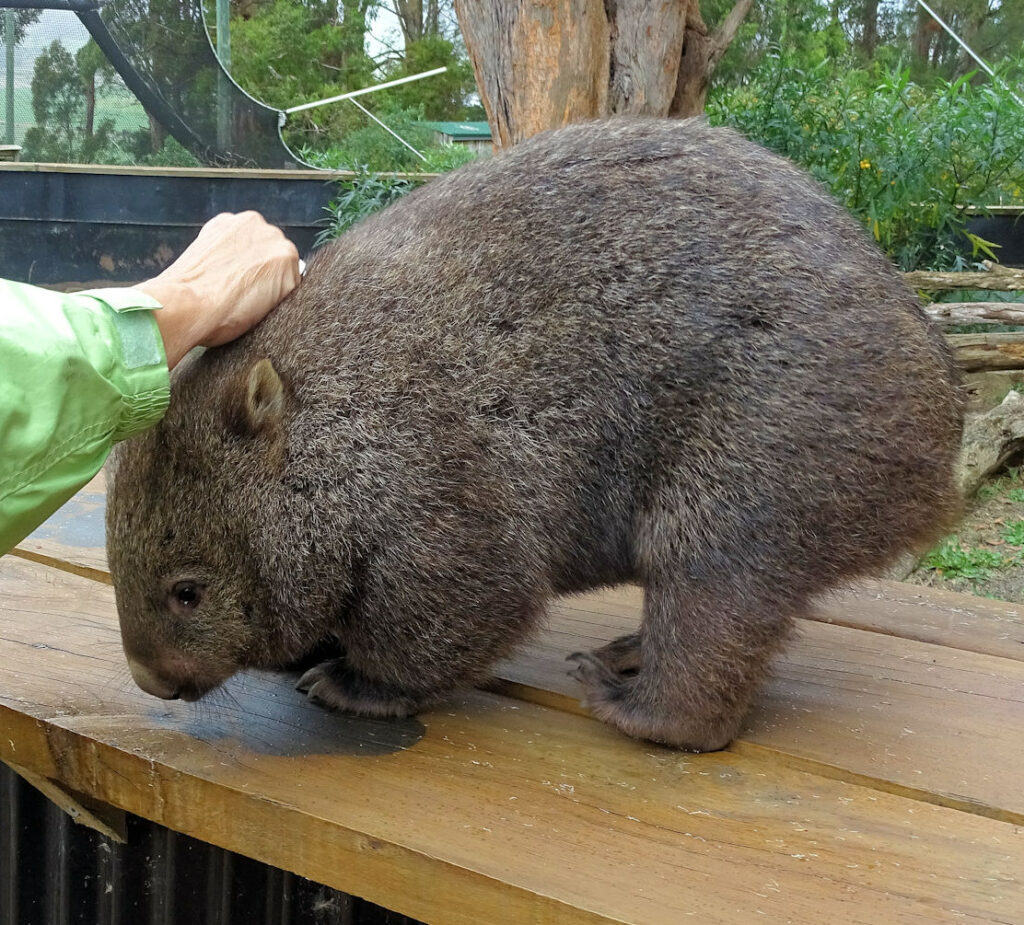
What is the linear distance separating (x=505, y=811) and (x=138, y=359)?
2.59 feet

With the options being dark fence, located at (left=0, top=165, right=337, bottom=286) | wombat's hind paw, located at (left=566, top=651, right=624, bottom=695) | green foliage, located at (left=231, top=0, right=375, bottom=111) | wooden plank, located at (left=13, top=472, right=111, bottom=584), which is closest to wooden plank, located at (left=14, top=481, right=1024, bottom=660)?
wooden plank, located at (left=13, top=472, right=111, bottom=584)

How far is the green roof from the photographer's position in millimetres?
7785

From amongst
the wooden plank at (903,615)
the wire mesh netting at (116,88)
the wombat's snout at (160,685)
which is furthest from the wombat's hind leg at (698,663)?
the wire mesh netting at (116,88)

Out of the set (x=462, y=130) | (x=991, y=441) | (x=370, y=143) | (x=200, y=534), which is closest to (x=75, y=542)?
(x=200, y=534)

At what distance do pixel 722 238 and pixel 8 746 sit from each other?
4.52ft

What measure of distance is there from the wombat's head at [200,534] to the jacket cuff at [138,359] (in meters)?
0.20

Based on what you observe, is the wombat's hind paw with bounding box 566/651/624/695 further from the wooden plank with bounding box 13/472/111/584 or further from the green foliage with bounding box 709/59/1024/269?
the green foliage with bounding box 709/59/1024/269

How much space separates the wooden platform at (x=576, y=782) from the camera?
1.36 metres

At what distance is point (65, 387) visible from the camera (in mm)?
1384

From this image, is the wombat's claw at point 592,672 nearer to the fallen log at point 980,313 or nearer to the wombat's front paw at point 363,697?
the wombat's front paw at point 363,697

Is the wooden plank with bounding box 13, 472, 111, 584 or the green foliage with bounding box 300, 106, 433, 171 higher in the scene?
the green foliage with bounding box 300, 106, 433, 171

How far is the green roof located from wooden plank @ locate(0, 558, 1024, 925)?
6.33m

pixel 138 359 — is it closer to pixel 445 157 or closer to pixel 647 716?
pixel 647 716

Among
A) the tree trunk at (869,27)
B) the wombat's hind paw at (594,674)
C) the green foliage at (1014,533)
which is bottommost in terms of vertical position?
the green foliage at (1014,533)
